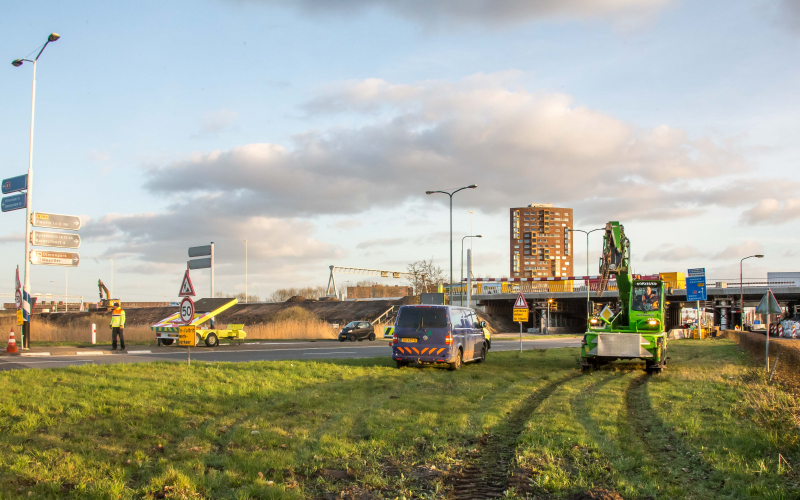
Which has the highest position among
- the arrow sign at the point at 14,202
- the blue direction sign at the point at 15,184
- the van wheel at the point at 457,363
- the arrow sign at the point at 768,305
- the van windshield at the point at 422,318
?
the blue direction sign at the point at 15,184

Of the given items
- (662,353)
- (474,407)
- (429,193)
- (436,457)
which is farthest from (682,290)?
(436,457)

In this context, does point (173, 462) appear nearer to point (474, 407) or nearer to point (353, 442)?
point (353, 442)

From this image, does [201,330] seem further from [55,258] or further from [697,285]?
[697,285]

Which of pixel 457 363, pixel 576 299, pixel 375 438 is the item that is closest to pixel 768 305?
pixel 457 363

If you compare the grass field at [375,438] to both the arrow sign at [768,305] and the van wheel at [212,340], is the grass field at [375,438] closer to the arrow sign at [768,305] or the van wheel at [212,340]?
the arrow sign at [768,305]

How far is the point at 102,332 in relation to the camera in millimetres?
36812

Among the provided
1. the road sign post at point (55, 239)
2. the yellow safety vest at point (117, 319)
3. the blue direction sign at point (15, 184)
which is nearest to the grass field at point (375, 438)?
the yellow safety vest at point (117, 319)

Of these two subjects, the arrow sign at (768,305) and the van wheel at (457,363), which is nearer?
the van wheel at (457,363)

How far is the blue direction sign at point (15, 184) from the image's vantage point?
75.0 feet

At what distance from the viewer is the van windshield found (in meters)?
17.0

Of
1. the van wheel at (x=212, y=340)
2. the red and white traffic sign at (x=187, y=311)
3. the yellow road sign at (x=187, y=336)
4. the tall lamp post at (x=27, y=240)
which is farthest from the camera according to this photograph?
the van wheel at (x=212, y=340)

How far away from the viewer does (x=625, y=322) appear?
762 inches

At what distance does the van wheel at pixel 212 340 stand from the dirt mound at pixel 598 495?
2556cm

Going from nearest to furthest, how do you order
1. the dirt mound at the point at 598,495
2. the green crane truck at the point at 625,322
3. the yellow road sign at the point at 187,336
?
the dirt mound at the point at 598,495
the yellow road sign at the point at 187,336
the green crane truck at the point at 625,322
